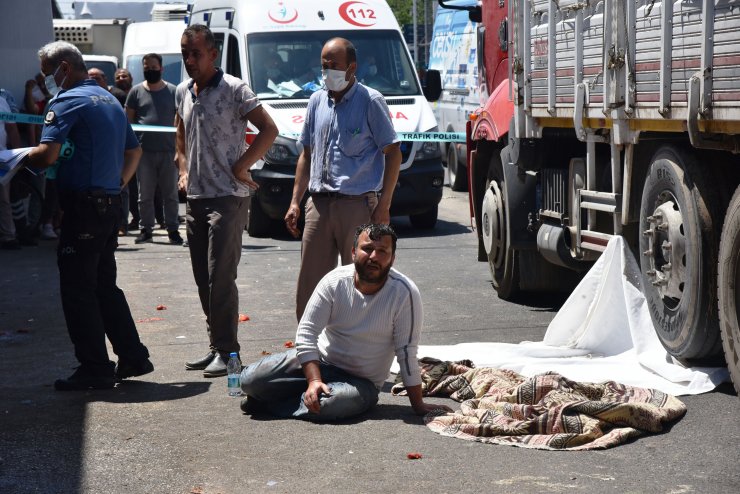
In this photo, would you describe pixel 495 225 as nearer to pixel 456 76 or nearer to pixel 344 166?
pixel 344 166

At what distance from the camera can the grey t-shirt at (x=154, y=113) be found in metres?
14.8

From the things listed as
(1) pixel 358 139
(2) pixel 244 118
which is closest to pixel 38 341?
(2) pixel 244 118

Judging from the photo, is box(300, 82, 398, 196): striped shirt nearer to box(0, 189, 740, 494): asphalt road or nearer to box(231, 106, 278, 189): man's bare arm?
box(231, 106, 278, 189): man's bare arm

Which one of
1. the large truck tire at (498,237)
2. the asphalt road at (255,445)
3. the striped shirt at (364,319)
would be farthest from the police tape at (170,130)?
the striped shirt at (364,319)

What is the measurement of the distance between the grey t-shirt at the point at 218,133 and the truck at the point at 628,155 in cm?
215

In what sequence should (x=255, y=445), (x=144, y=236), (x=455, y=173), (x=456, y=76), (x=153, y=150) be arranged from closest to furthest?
(x=255, y=445) → (x=153, y=150) → (x=144, y=236) → (x=456, y=76) → (x=455, y=173)

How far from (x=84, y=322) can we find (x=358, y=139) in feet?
5.98

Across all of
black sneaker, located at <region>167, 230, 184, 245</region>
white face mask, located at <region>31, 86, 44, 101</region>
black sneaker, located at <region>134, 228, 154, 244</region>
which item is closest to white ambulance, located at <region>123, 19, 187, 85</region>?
white face mask, located at <region>31, 86, 44, 101</region>

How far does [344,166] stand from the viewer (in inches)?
296

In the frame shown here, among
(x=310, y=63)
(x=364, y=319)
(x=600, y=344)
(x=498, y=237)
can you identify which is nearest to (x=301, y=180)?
(x=364, y=319)

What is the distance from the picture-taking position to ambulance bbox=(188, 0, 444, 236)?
14727 millimetres

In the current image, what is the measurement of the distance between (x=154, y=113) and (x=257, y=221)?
66.9 inches

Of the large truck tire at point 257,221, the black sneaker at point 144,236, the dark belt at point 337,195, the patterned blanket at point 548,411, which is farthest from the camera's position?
the large truck tire at point 257,221

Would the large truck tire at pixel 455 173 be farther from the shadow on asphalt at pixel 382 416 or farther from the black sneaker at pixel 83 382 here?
the shadow on asphalt at pixel 382 416
